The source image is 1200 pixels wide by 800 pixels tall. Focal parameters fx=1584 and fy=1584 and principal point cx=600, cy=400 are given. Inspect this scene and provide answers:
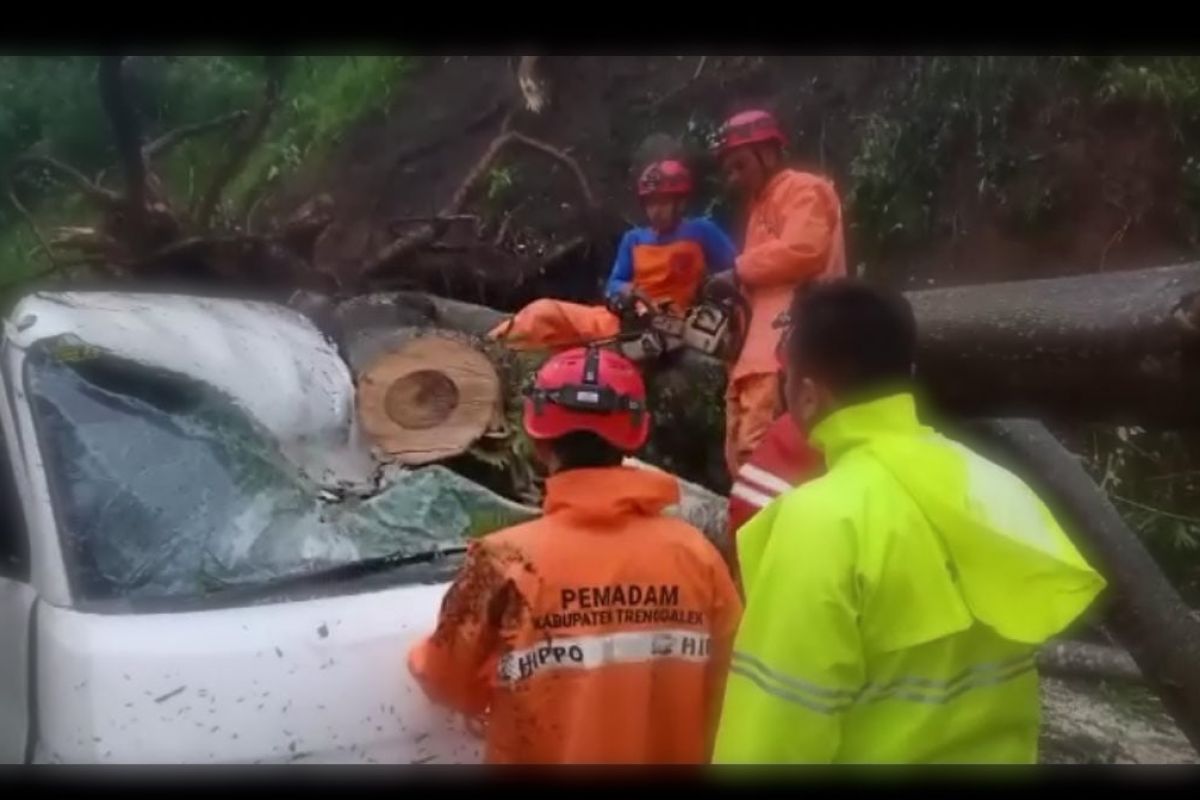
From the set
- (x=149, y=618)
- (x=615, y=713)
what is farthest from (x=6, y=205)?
(x=615, y=713)

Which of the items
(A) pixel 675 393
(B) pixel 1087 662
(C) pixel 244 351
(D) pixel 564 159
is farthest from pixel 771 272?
(D) pixel 564 159

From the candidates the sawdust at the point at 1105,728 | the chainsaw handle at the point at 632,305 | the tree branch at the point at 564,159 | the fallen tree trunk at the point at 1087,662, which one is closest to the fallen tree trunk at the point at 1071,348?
the sawdust at the point at 1105,728

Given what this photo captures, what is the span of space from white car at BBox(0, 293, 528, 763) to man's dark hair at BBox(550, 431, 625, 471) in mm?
583

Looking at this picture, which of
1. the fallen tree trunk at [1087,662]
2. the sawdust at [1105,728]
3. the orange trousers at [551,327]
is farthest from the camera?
the fallen tree trunk at [1087,662]

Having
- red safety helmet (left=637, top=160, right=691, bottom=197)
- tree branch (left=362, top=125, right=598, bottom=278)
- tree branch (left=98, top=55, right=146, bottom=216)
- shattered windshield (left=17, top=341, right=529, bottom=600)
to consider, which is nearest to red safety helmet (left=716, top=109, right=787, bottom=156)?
red safety helmet (left=637, top=160, right=691, bottom=197)

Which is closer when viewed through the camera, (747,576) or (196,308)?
(747,576)

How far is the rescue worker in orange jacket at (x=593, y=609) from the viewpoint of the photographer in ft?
9.39

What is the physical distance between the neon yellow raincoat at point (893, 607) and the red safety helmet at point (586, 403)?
0.42 metres

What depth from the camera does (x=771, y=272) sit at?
19.8 feet

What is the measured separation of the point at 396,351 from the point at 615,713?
228cm

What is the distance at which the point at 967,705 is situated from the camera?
99.3 inches

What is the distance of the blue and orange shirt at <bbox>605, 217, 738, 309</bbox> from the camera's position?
6.79m

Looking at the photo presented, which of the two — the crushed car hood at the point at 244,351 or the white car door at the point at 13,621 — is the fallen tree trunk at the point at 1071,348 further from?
the white car door at the point at 13,621

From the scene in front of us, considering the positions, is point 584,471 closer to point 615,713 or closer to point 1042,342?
point 615,713
